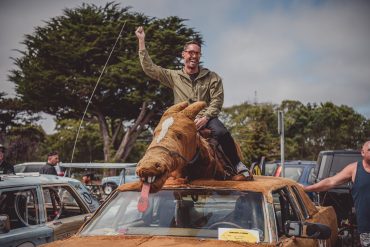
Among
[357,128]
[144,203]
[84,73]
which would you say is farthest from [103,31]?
[357,128]

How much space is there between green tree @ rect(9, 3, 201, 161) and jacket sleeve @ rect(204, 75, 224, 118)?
2486cm

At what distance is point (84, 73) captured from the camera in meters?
31.0

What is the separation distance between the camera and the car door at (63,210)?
20.9 ft

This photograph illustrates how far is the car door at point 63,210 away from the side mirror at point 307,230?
143 inches

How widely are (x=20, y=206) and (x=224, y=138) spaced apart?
118 inches

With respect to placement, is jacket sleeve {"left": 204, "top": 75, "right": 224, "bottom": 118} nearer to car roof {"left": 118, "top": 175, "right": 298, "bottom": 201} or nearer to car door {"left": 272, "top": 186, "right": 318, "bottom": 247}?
car roof {"left": 118, "top": 175, "right": 298, "bottom": 201}

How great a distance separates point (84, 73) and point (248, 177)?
27.7 meters

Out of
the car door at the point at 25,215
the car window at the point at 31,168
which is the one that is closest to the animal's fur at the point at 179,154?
the car door at the point at 25,215

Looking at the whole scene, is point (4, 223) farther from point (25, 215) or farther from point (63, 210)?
point (63, 210)

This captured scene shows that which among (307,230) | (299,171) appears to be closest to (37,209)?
(307,230)

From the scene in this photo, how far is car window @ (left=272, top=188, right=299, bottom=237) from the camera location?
4.01 metres

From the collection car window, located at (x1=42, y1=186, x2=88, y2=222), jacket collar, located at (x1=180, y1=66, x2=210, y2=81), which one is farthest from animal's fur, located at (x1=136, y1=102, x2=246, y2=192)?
car window, located at (x1=42, y1=186, x2=88, y2=222)

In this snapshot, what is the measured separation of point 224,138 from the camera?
15.5 ft

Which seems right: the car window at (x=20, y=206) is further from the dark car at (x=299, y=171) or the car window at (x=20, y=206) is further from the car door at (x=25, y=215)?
the dark car at (x=299, y=171)
